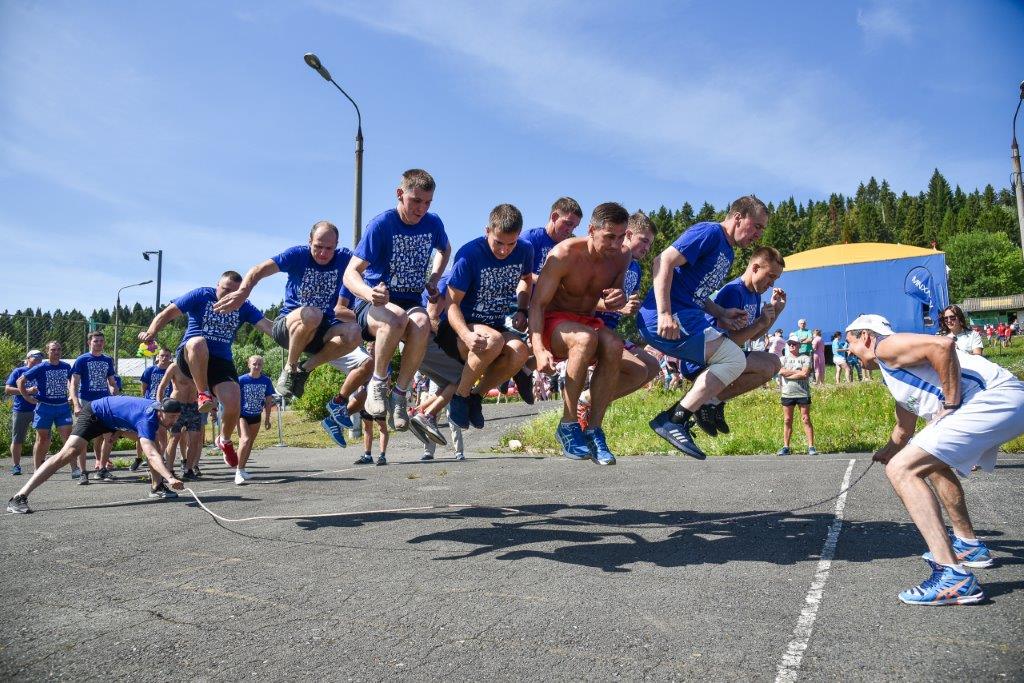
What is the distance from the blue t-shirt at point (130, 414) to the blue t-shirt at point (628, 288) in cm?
612

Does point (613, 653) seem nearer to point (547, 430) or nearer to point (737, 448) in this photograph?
point (737, 448)

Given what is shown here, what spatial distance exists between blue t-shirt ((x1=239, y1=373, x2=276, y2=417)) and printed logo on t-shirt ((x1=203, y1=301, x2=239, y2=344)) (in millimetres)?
2068

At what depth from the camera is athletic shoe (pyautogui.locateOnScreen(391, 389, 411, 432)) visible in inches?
252

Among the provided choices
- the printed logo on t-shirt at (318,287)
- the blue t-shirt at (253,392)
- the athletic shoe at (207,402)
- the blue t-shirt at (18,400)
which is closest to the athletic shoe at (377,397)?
the printed logo on t-shirt at (318,287)

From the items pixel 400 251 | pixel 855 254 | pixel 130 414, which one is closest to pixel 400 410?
pixel 400 251

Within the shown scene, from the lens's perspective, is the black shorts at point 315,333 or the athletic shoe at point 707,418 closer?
the athletic shoe at point 707,418

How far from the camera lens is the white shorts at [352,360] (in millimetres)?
7699

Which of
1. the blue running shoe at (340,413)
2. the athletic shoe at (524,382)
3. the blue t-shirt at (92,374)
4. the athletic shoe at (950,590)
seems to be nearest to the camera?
the athletic shoe at (950,590)

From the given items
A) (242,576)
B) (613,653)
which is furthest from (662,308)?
(242,576)

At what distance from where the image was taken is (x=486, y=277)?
6.47 metres

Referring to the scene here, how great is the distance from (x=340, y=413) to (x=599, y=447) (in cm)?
314

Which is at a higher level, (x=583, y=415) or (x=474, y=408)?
(x=474, y=408)

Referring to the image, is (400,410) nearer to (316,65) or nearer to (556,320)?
(556,320)

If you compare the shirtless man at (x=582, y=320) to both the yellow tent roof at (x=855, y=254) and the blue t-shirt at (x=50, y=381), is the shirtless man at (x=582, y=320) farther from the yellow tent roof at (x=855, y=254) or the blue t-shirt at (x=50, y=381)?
the yellow tent roof at (x=855, y=254)
